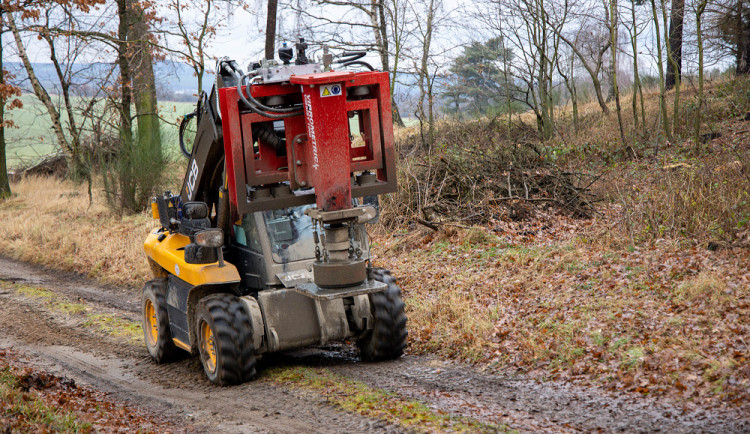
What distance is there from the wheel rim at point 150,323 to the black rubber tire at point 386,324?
9.05ft

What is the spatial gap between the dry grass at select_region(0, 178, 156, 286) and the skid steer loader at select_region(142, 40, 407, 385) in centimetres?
673

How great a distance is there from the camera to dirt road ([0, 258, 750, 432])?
4980 millimetres

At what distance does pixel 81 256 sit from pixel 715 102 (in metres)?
17.0

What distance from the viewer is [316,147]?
5.14m

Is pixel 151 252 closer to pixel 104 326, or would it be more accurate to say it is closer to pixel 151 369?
pixel 151 369

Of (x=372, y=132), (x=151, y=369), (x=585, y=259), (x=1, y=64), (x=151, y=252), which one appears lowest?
(x=151, y=369)

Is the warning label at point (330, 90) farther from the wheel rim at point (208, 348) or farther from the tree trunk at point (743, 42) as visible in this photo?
the tree trunk at point (743, 42)

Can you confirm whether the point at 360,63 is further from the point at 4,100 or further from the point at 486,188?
the point at 4,100

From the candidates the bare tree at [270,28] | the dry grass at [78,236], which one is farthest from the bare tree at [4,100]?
the bare tree at [270,28]

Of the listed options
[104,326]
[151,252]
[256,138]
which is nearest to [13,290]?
[104,326]

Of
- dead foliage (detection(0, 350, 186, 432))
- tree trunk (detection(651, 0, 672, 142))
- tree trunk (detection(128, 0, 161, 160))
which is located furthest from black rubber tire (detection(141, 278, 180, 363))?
tree trunk (detection(651, 0, 672, 142))

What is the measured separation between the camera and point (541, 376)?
6.20 metres

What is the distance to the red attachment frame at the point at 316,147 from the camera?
5.14m

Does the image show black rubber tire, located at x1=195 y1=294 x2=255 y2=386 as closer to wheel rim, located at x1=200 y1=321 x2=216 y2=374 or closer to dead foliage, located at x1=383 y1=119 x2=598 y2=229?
wheel rim, located at x1=200 y1=321 x2=216 y2=374
